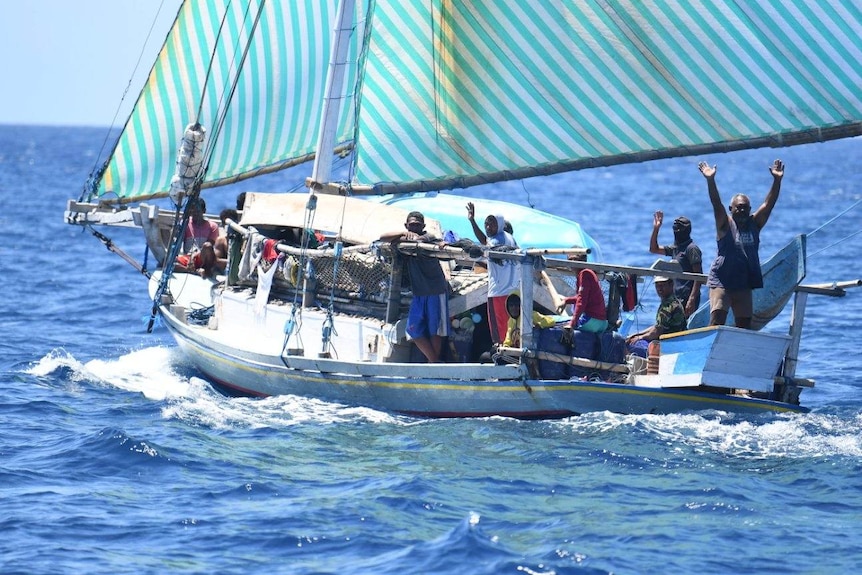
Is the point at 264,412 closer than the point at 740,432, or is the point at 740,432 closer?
the point at 740,432

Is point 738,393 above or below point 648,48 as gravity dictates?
below

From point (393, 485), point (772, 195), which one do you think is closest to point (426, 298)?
point (393, 485)

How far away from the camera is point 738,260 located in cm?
1314

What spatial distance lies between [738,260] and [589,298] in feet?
5.11

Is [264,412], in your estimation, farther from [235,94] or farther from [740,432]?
[235,94]

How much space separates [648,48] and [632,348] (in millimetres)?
3116

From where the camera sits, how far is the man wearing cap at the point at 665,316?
14070 millimetres

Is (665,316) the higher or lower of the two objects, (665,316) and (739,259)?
the lower

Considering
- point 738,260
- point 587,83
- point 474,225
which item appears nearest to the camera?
point 738,260

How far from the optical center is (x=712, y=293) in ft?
44.1

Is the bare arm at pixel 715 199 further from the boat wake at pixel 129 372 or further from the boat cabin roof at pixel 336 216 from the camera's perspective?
the boat wake at pixel 129 372

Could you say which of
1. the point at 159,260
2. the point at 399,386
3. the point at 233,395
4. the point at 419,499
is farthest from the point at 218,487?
the point at 159,260

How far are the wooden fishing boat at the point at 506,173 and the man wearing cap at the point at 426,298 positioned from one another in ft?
0.78

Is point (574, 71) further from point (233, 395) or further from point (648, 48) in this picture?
point (233, 395)
